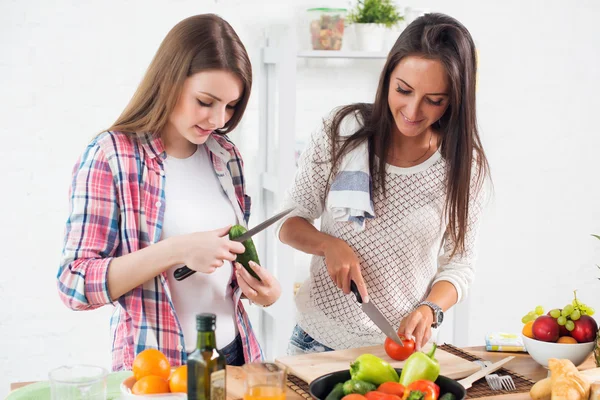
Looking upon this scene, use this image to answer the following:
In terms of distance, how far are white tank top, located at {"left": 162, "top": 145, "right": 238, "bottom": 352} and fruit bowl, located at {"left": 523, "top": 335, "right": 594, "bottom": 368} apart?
74 cm

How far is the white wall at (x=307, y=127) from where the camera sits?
298 centimetres

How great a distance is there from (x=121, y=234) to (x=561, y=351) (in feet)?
3.52

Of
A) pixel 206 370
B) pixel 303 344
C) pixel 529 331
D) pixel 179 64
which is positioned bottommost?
pixel 303 344

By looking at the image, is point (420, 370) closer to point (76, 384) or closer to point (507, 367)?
point (507, 367)

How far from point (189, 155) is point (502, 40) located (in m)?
2.35

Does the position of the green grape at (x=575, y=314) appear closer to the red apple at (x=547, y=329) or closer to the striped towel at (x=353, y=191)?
the red apple at (x=547, y=329)

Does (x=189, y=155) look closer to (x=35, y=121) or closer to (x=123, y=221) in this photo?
(x=123, y=221)

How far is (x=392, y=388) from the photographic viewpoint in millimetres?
1314

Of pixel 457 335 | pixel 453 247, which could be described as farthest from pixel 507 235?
pixel 453 247

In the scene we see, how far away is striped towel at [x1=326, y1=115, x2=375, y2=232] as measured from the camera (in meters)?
1.78

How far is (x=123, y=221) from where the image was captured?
162 cm

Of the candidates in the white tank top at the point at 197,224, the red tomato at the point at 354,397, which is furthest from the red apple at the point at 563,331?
the white tank top at the point at 197,224

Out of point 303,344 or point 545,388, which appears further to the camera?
point 303,344

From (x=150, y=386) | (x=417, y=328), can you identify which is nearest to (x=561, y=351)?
(x=417, y=328)
